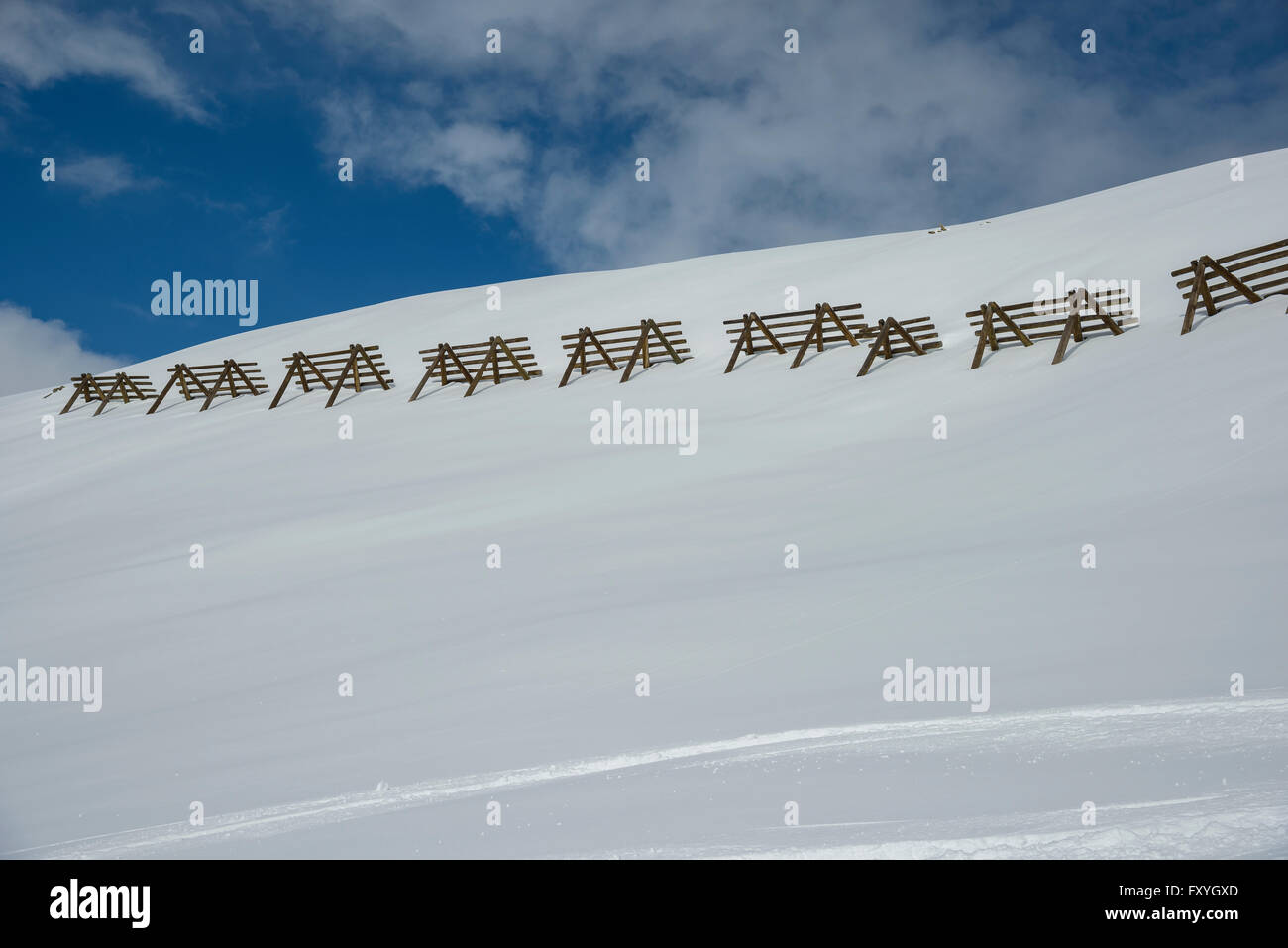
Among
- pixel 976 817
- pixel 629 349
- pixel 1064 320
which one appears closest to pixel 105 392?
pixel 629 349

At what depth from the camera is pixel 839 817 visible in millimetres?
4598

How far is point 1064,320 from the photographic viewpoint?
17188 mm

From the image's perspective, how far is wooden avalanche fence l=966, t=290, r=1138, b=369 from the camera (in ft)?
54.4

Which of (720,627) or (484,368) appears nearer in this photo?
(720,627)

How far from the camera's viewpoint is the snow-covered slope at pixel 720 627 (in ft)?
15.9

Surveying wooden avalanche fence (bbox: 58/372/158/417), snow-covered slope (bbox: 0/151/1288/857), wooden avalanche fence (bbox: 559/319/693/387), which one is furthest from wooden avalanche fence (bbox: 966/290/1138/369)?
wooden avalanche fence (bbox: 58/372/158/417)

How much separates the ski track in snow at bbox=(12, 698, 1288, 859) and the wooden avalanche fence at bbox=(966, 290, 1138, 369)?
12.3m

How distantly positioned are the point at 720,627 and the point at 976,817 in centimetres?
344

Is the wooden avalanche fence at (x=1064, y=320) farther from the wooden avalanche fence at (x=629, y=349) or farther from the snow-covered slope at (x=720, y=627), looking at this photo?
the wooden avalanche fence at (x=629, y=349)

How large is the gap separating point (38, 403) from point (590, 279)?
24192 mm

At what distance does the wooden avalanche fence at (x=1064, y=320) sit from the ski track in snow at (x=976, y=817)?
40.3 feet

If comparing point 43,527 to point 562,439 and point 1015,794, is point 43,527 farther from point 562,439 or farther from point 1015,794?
point 1015,794

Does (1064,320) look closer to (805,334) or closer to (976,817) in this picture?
(805,334)
